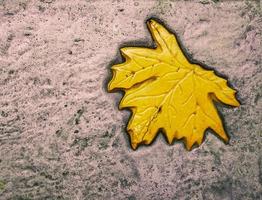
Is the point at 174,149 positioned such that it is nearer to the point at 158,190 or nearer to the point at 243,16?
the point at 158,190

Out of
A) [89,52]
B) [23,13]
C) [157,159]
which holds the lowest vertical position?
[157,159]

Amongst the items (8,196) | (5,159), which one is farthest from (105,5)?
(8,196)

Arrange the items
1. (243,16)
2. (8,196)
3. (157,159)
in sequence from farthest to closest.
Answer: (243,16)
(157,159)
(8,196)

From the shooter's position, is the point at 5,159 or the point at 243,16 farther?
the point at 243,16

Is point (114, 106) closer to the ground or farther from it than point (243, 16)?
closer to the ground

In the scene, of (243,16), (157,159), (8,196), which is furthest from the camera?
(243,16)

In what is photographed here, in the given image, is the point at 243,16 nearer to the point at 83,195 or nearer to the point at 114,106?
the point at 114,106
